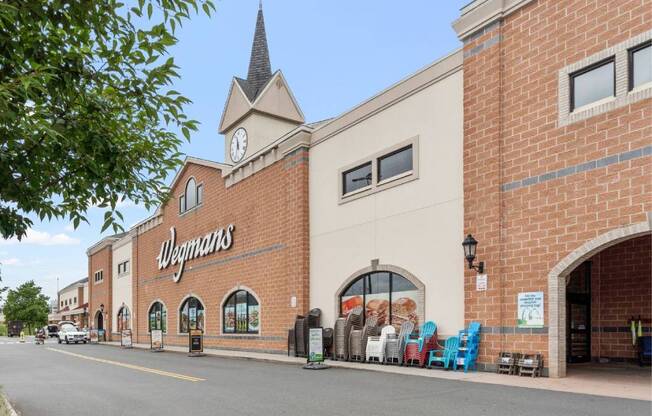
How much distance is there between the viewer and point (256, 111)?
98.3ft

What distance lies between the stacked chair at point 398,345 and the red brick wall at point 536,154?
2.23 meters

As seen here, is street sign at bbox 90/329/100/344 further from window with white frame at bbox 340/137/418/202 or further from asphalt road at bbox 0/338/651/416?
window with white frame at bbox 340/137/418/202

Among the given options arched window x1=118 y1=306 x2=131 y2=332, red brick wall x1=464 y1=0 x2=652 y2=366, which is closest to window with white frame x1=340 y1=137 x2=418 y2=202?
red brick wall x1=464 y1=0 x2=652 y2=366

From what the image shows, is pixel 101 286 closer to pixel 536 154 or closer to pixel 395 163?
pixel 395 163

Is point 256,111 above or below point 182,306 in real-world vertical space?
above

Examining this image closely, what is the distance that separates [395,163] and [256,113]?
13679 mm

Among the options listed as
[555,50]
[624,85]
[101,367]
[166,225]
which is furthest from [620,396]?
[166,225]

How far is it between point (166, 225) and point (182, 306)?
597 centimetres

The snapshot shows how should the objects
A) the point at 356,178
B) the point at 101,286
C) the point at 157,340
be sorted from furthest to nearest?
the point at 101,286, the point at 157,340, the point at 356,178

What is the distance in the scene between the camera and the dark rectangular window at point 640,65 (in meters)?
11.3

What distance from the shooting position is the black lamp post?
14258 mm

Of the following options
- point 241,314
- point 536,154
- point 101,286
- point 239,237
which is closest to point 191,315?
point 241,314

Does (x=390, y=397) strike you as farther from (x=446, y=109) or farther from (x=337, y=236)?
(x=337, y=236)

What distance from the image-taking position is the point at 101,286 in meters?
49.8
